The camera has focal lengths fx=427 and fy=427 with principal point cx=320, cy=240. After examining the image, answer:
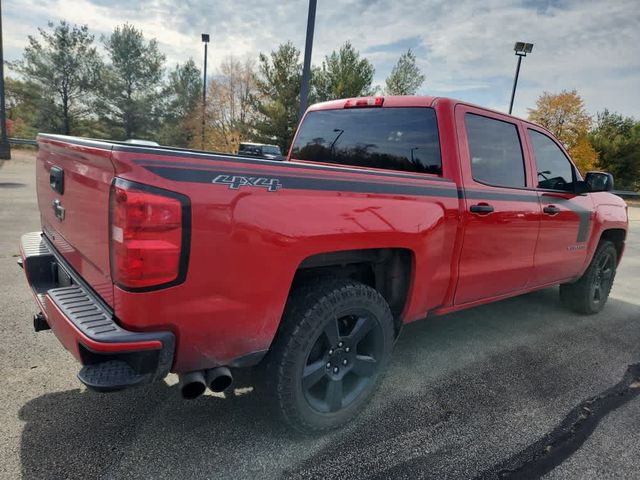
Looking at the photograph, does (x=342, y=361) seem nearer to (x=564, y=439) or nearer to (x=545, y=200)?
(x=564, y=439)

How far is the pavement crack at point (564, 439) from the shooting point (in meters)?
2.18

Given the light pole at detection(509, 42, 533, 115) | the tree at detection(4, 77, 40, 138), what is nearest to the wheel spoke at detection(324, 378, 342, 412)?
the light pole at detection(509, 42, 533, 115)

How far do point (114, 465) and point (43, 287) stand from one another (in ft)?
3.63

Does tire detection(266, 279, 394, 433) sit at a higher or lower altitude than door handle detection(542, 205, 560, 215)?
lower

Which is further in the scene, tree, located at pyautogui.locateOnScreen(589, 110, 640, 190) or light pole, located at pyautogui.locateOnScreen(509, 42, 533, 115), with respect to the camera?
tree, located at pyautogui.locateOnScreen(589, 110, 640, 190)

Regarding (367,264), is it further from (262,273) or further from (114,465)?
(114,465)

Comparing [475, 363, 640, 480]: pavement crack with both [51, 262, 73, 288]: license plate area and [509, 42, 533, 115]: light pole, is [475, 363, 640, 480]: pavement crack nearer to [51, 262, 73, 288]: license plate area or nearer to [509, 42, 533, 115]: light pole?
[51, 262, 73, 288]: license plate area

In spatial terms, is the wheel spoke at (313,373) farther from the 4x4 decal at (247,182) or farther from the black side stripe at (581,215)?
the black side stripe at (581,215)

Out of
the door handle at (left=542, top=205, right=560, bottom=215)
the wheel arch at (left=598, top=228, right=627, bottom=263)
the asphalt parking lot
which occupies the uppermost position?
the door handle at (left=542, top=205, right=560, bottom=215)

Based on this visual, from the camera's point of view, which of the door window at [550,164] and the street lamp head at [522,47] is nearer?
the door window at [550,164]

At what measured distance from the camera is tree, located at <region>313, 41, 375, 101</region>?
30547mm

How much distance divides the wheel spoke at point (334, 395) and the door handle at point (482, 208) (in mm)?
1438

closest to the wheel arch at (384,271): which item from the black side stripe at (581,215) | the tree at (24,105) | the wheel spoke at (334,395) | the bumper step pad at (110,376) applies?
the wheel spoke at (334,395)

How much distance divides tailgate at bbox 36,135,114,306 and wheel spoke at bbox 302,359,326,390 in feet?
3.35
